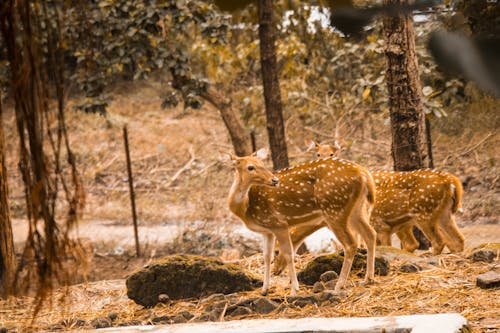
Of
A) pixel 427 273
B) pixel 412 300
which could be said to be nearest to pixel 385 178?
pixel 427 273

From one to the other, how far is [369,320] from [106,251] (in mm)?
7185

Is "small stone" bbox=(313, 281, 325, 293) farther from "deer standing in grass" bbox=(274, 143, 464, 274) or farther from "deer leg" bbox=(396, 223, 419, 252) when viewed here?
"deer leg" bbox=(396, 223, 419, 252)

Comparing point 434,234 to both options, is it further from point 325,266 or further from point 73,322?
point 73,322

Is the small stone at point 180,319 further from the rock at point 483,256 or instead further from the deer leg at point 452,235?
the deer leg at point 452,235

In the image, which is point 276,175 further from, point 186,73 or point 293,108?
point 293,108

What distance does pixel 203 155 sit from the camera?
1361 centimetres

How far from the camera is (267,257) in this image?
5.48 metres

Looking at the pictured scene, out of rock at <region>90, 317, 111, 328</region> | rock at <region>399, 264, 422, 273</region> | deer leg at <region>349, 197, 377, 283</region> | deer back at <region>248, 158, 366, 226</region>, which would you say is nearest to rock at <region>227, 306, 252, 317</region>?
deer back at <region>248, 158, 366, 226</region>

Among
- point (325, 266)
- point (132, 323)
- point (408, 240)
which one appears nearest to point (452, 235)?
point (408, 240)

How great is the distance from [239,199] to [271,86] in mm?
2552

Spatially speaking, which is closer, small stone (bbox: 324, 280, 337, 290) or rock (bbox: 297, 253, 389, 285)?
small stone (bbox: 324, 280, 337, 290)

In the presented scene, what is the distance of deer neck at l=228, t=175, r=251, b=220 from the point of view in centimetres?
548

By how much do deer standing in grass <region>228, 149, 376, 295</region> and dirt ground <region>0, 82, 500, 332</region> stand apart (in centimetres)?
35

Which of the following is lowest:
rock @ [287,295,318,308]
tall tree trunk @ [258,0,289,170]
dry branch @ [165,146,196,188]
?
rock @ [287,295,318,308]
